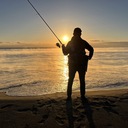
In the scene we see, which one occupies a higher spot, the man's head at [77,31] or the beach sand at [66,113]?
the man's head at [77,31]

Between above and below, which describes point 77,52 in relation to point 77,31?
below

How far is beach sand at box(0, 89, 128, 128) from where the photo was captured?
18.3 ft

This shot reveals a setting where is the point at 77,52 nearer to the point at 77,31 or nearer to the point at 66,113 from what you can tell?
the point at 77,31

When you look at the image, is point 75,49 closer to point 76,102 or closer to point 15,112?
point 76,102

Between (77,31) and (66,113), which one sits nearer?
(66,113)

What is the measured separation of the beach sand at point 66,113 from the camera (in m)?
5.59

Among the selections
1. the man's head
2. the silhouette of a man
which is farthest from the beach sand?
the man's head

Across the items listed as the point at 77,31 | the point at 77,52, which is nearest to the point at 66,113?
the point at 77,52

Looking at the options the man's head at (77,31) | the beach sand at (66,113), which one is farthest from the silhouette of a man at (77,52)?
the beach sand at (66,113)

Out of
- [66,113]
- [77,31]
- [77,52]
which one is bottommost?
[66,113]

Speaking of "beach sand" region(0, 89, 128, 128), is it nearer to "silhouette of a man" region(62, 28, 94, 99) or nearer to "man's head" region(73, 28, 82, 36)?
"silhouette of a man" region(62, 28, 94, 99)

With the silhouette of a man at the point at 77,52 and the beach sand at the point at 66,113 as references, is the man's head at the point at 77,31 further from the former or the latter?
the beach sand at the point at 66,113

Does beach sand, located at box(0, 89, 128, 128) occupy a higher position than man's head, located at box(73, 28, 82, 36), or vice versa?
man's head, located at box(73, 28, 82, 36)

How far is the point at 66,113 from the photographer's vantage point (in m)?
6.20
